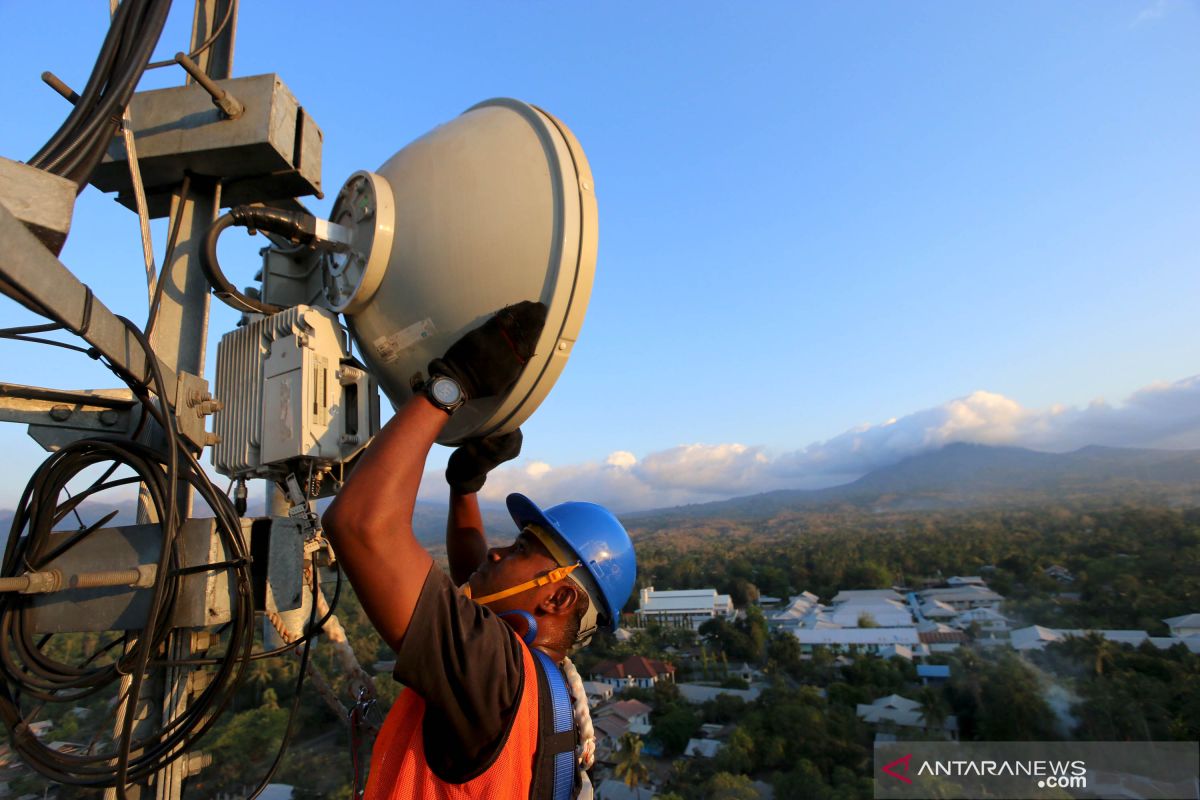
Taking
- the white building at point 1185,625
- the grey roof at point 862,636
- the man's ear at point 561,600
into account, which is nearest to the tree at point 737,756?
the grey roof at point 862,636

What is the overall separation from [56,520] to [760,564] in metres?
78.1

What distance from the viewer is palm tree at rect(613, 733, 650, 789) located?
88.9 ft

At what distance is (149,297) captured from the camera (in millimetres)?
2170

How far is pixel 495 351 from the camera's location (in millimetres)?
1907

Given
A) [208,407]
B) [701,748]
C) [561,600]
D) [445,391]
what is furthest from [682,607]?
[445,391]

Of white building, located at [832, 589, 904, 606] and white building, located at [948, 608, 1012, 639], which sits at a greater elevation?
white building, located at [948, 608, 1012, 639]

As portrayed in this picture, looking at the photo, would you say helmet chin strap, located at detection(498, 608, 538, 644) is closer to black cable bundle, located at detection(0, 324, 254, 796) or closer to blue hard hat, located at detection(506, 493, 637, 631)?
blue hard hat, located at detection(506, 493, 637, 631)

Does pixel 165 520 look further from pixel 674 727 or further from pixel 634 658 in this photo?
pixel 634 658

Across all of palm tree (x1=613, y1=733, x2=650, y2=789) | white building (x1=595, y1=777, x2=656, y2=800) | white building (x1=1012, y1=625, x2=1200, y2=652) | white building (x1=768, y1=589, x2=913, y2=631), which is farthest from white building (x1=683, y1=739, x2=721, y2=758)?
white building (x1=1012, y1=625, x2=1200, y2=652)

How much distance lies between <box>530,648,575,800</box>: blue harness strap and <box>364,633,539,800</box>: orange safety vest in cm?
4

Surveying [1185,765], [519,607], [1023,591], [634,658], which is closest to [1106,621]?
[1023,591]

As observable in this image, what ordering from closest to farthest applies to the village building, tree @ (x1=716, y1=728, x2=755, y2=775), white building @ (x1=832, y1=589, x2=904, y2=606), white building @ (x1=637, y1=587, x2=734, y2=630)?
tree @ (x1=716, y1=728, x2=755, y2=775) → the village building → white building @ (x1=637, y1=587, x2=734, y2=630) → white building @ (x1=832, y1=589, x2=904, y2=606)

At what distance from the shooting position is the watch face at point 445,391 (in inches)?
68.2

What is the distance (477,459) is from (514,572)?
0.48 m
